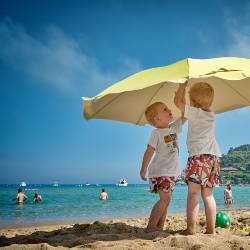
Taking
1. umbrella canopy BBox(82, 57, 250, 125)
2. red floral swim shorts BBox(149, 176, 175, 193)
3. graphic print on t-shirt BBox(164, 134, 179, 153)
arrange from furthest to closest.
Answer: graphic print on t-shirt BBox(164, 134, 179, 153) < red floral swim shorts BBox(149, 176, 175, 193) < umbrella canopy BBox(82, 57, 250, 125)

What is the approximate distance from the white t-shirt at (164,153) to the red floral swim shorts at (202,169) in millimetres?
474

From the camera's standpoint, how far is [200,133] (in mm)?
4359

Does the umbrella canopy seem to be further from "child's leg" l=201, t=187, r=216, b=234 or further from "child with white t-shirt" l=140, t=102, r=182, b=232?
"child's leg" l=201, t=187, r=216, b=234

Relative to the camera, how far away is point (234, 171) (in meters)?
167

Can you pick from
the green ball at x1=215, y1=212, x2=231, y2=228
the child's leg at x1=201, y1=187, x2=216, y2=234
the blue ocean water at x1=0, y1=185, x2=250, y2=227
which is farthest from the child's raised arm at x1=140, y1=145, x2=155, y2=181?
the blue ocean water at x1=0, y1=185, x2=250, y2=227

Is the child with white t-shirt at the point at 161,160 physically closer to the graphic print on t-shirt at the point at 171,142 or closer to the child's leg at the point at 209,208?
the graphic print on t-shirt at the point at 171,142

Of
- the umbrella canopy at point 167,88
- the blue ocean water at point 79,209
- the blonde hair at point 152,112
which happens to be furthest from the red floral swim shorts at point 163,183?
the blue ocean water at point 79,209

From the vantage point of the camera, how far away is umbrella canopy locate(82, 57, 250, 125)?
164 inches

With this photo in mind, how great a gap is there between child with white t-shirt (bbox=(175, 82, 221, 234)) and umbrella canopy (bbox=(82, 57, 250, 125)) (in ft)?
0.93

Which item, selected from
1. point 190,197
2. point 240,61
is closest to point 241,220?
point 190,197

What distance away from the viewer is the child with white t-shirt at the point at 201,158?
170 inches

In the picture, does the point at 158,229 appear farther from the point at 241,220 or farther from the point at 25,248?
the point at 241,220

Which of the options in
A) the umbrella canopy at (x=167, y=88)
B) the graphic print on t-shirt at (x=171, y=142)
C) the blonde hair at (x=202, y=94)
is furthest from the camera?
the graphic print on t-shirt at (x=171, y=142)

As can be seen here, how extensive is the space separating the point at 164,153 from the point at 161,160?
0.11 metres
